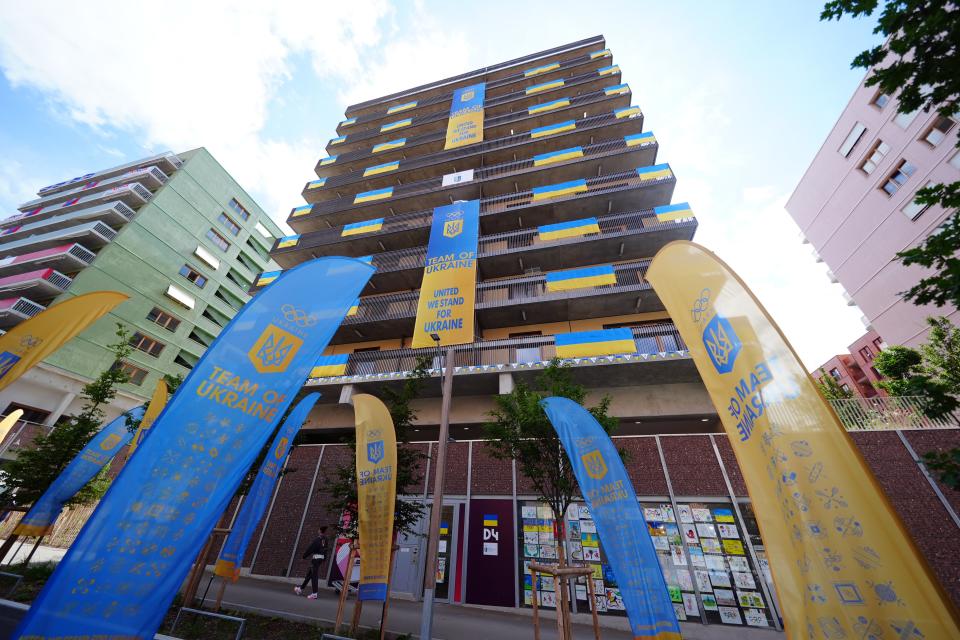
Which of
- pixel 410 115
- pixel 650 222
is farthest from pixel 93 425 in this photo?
pixel 410 115

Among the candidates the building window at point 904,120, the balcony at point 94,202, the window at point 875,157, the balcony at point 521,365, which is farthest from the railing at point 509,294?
the balcony at point 94,202

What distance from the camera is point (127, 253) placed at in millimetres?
28672

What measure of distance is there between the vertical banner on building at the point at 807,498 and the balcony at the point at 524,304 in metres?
14.5

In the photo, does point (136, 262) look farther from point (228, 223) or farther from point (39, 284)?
point (228, 223)

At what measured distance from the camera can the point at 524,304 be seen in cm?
1838

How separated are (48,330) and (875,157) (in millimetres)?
38187

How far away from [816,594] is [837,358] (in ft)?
199

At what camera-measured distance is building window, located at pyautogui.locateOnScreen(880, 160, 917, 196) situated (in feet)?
69.4

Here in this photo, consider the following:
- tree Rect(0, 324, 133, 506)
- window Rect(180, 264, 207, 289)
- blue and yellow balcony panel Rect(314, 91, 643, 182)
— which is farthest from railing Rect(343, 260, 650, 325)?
window Rect(180, 264, 207, 289)

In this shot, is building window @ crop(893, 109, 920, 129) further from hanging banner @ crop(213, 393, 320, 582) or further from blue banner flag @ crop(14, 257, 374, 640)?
hanging banner @ crop(213, 393, 320, 582)

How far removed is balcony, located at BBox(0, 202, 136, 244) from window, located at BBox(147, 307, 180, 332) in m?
8.07

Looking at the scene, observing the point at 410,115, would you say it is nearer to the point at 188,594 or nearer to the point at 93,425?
the point at 93,425

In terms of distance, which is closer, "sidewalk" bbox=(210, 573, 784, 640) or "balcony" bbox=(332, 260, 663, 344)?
"sidewalk" bbox=(210, 573, 784, 640)

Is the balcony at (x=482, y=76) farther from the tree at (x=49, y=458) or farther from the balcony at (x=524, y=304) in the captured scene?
Answer: the tree at (x=49, y=458)
